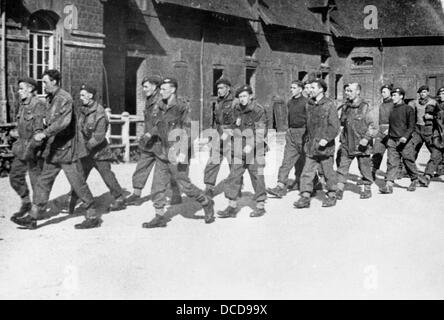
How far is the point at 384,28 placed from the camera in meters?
30.6

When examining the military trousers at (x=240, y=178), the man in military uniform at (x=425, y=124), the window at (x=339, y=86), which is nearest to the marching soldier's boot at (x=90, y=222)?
the military trousers at (x=240, y=178)

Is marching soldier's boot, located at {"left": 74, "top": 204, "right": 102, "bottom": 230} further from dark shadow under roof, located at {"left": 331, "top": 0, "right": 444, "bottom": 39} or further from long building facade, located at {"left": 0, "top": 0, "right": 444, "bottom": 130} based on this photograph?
dark shadow under roof, located at {"left": 331, "top": 0, "right": 444, "bottom": 39}

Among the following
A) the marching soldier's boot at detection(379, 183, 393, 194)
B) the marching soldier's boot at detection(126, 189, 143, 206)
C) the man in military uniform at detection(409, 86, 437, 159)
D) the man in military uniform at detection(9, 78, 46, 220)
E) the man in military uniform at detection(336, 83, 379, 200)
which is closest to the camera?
the man in military uniform at detection(9, 78, 46, 220)

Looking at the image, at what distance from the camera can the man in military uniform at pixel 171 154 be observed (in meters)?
7.30

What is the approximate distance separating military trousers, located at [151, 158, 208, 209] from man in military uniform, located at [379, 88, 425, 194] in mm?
4396

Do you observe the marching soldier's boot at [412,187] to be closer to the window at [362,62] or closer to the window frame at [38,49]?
the window frame at [38,49]

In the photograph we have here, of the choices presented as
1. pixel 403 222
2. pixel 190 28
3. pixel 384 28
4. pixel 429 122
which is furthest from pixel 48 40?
pixel 384 28

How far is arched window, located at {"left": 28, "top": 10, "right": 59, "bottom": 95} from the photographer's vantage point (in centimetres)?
1401

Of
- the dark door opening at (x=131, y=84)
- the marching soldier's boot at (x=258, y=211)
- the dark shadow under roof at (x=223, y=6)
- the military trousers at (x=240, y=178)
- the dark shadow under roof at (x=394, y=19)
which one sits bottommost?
the marching soldier's boot at (x=258, y=211)

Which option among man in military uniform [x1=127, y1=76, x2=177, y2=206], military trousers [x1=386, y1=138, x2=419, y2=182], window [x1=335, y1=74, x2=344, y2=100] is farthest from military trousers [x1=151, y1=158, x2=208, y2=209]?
window [x1=335, y1=74, x2=344, y2=100]

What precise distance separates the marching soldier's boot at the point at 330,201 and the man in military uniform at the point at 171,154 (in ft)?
7.17

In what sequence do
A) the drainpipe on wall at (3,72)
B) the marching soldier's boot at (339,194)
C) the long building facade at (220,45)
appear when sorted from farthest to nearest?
the long building facade at (220,45)
the drainpipe on wall at (3,72)
the marching soldier's boot at (339,194)

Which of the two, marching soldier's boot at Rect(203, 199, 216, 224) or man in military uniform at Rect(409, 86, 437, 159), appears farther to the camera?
man in military uniform at Rect(409, 86, 437, 159)

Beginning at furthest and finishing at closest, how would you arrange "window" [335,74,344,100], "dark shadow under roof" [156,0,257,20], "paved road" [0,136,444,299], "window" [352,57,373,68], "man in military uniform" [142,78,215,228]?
"window" [352,57,373,68] → "window" [335,74,344,100] → "dark shadow under roof" [156,0,257,20] → "man in military uniform" [142,78,215,228] → "paved road" [0,136,444,299]
